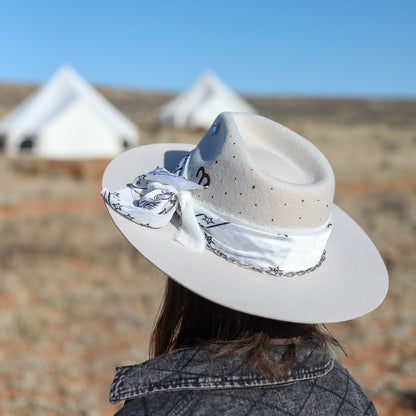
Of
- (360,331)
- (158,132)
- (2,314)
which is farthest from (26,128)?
(360,331)

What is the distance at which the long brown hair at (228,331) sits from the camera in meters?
1.14

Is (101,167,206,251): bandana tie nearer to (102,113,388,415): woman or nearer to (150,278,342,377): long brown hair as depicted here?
(102,113,388,415): woman

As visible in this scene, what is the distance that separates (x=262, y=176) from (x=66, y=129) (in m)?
18.1

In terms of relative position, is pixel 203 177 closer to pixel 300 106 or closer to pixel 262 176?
pixel 262 176

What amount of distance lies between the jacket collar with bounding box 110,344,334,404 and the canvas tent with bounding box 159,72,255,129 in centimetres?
2200

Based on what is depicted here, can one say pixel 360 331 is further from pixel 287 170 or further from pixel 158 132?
pixel 158 132

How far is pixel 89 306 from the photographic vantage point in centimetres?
589

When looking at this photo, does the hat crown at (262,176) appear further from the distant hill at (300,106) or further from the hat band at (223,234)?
the distant hill at (300,106)

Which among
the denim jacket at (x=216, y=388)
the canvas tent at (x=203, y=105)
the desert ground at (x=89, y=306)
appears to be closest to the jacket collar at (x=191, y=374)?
the denim jacket at (x=216, y=388)

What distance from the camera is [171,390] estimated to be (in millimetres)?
1077

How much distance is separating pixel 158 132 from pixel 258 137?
24.1m

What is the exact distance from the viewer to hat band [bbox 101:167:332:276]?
4.22 ft

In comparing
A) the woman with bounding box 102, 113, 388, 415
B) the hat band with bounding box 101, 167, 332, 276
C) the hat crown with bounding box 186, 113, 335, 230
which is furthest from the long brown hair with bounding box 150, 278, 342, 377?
the hat crown with bounding box 186, 113, 335, 230

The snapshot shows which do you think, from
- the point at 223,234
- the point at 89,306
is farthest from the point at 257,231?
the point at 89,306
